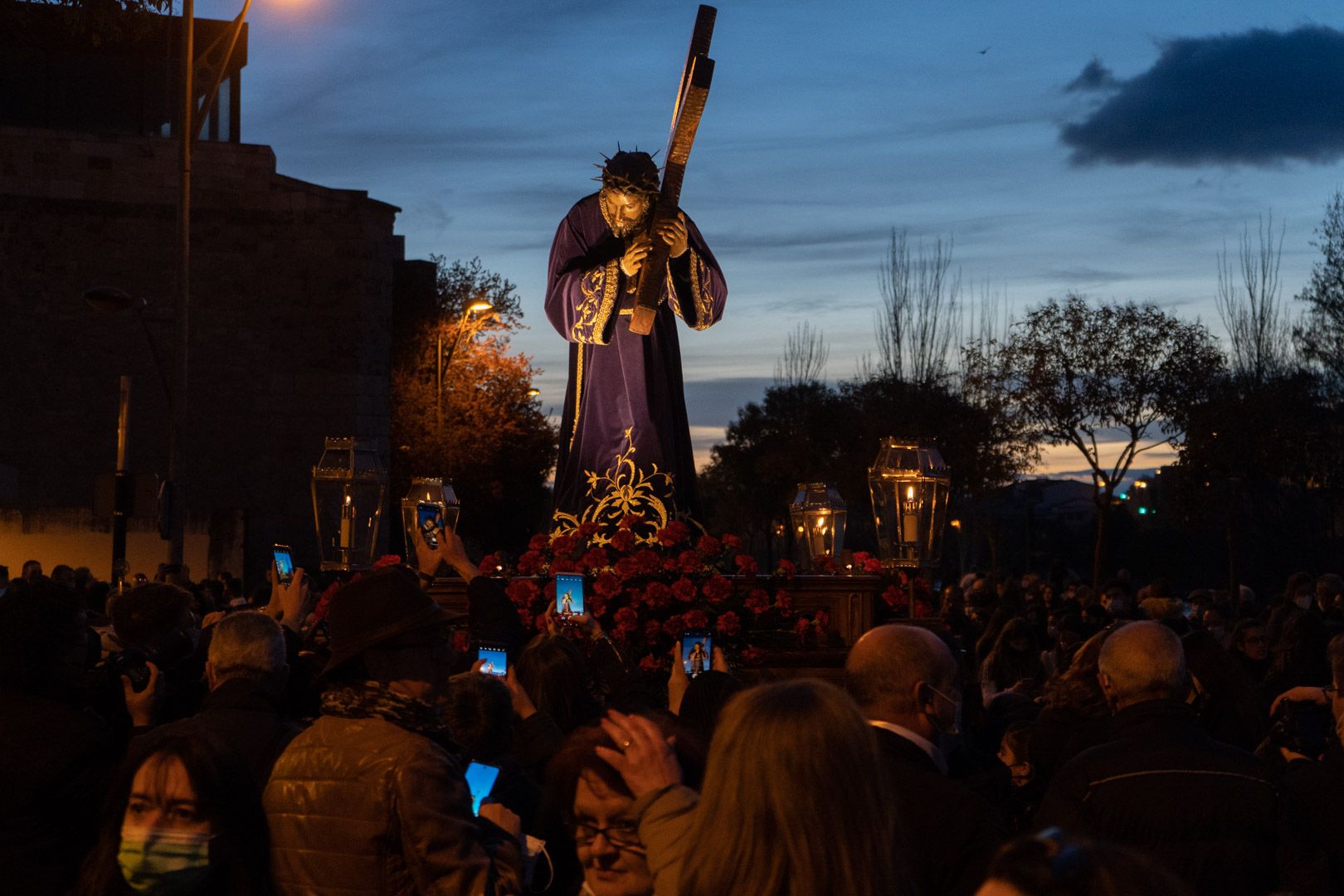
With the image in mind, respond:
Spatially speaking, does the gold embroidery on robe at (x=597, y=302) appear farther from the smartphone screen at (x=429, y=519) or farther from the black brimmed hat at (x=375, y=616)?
the black brimmed hat at (x=375, y=616)

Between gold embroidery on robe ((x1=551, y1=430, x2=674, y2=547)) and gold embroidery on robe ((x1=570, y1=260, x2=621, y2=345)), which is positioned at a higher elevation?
gold embroidery on robe ((x1=570, y1=260, x2=621, y2=345))

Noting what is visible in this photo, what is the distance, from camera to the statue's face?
990 centimetres

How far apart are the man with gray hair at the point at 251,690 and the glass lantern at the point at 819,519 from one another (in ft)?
22.4

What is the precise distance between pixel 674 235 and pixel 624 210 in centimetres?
76

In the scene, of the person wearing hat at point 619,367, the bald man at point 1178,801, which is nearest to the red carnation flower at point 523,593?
the person wearing hat at point 619,367

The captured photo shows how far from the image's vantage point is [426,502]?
9656 mm

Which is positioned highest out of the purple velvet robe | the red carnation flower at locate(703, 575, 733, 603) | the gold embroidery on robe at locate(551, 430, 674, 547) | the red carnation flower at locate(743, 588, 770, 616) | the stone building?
the stone building

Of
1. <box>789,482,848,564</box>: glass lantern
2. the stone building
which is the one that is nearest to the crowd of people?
<box>789,482,848,564</box>: glass lantern

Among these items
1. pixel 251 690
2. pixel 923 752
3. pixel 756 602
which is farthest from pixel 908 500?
pixel 923 752

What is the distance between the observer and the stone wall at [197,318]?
32.8 m

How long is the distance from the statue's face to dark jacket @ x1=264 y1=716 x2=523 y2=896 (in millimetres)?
6419

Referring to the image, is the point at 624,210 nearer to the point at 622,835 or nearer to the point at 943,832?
the point at 943,832

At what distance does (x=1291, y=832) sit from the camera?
4395 millimetres

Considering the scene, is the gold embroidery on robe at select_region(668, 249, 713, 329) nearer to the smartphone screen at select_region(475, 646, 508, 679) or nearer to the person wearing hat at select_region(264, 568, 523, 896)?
the smartphone screen at select_region(475, 646, 508, 679)
